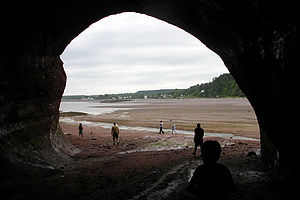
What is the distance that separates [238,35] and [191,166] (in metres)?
6.25

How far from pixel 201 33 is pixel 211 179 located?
7485 mm

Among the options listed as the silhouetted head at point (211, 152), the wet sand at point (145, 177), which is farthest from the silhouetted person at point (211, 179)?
the wet sand at point (145, 177)

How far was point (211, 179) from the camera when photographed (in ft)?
9.78

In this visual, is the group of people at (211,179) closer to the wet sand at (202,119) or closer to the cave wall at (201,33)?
the cave wall at (201,33)

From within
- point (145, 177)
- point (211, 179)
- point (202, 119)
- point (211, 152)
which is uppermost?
point (211, 152)

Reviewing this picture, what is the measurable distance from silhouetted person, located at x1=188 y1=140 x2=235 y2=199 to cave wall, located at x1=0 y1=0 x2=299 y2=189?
3065 millimetres

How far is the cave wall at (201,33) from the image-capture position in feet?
16.0

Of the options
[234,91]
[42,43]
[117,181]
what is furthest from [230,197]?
[234,91]

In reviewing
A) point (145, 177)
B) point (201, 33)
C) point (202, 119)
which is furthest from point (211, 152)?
point (202, 119)

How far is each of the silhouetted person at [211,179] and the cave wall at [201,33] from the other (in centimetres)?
307

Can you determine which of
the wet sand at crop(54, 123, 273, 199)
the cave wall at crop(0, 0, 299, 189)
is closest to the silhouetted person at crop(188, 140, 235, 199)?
the cave wall at crop(0, 0, 299, 189)

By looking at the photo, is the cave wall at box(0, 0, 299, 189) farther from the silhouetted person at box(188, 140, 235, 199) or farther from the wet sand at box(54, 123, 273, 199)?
the silhouetted person at box(188, 140, 235, 199)

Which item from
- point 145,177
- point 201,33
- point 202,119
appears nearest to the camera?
point 145,177

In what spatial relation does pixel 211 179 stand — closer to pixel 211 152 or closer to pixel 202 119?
pixel 211 152
